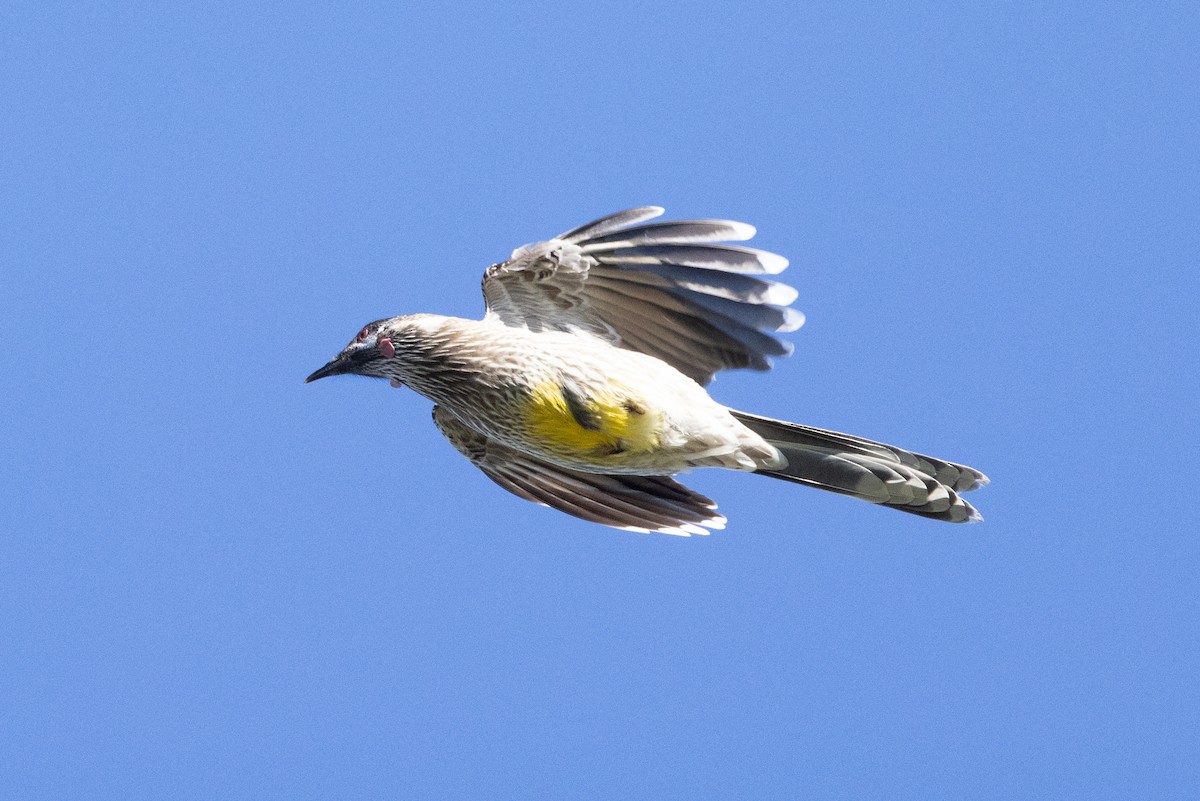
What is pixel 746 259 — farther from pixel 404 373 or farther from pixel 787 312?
pixel 404 373

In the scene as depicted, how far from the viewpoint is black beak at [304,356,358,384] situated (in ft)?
22.8

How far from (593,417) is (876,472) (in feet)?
4.01

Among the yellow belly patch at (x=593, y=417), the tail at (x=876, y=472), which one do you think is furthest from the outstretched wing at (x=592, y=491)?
the yellow belly patch at (x=593, y=417)

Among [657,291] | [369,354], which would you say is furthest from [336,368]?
[657,291]

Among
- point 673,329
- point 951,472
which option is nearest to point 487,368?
point 673,329

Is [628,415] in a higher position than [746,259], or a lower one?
lower

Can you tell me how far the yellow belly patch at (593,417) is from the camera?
6430 millimetres

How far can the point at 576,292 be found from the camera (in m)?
6.77

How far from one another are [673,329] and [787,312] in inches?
19.3

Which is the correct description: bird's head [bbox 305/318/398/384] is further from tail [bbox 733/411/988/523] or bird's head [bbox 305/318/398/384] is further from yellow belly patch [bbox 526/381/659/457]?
tail [bbox 733/411/988/523]

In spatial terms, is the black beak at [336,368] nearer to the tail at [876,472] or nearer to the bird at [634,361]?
the bird at [634,361]

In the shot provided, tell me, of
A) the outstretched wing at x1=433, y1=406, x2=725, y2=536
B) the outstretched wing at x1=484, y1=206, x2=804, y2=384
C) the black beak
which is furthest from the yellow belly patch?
the black beak

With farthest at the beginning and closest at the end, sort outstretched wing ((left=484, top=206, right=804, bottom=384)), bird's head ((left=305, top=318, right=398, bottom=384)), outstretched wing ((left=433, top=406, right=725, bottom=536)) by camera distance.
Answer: outstretched wing ((left=433, top=406, right=725, bottom=536)) → bird's head ((left=305, top=318, right=398, bottom=384)) → outstretched wing ((left=484, top=206, right=804, bottom=384))

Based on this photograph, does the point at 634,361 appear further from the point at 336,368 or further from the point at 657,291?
the point at 336,368
